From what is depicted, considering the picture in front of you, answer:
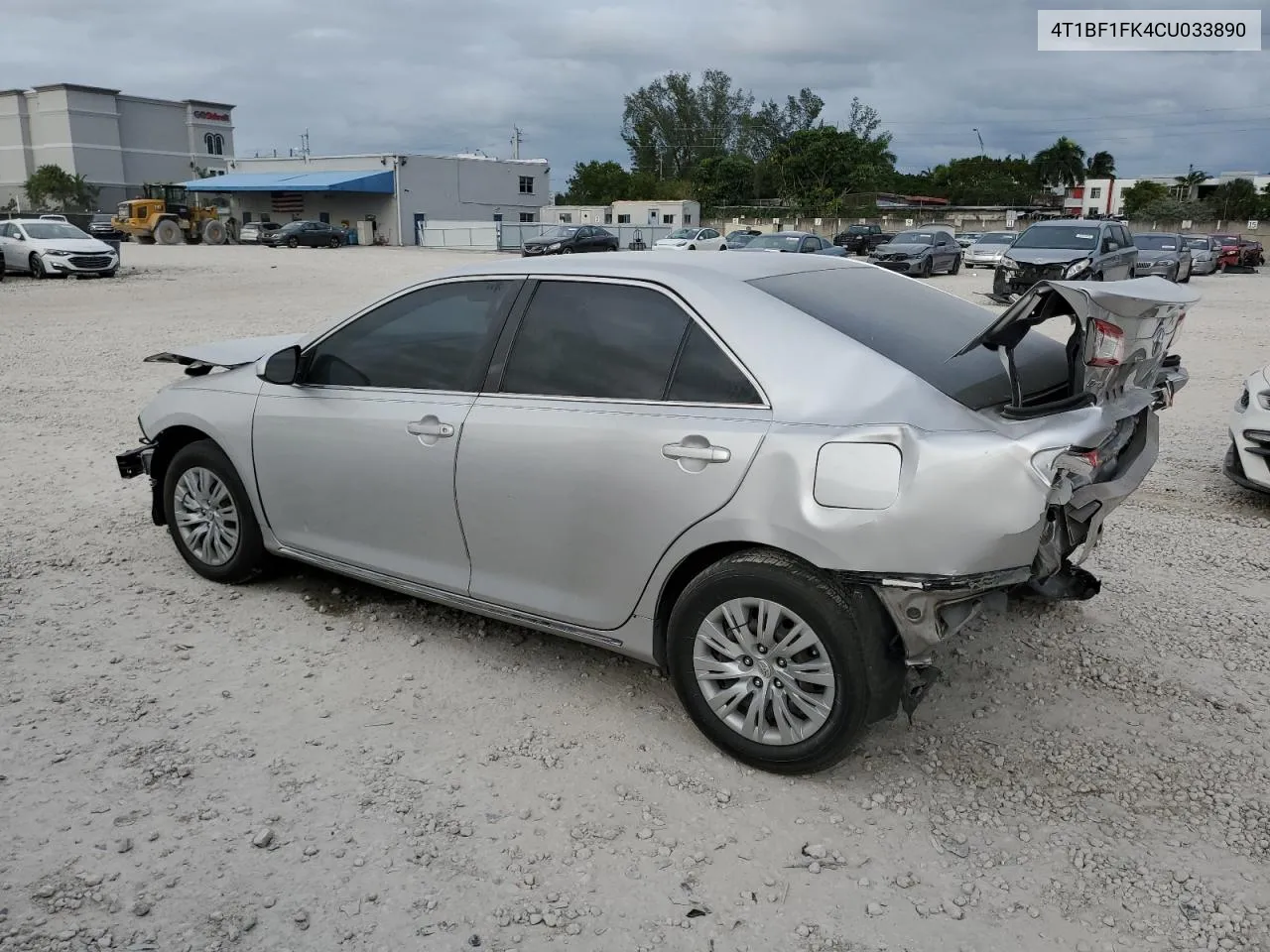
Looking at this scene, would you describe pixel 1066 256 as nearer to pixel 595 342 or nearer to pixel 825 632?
pixel 595 342

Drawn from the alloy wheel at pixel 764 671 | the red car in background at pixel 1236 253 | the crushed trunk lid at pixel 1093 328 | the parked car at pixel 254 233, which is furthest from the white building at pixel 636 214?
the alloy wheel at pixel 764 671

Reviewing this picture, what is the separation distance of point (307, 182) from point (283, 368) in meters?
62.8

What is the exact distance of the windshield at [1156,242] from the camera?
2752cm

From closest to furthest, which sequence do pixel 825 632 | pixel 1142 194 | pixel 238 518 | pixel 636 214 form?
pixel 825 632, pixel 238 518, pixel 636 214, pixel 1142 194

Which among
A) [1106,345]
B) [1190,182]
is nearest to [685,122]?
[1190,182]

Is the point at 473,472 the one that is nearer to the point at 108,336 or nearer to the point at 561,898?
A: the point at 561,898

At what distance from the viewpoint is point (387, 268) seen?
32938mm

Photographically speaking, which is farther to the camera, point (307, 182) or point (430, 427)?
point (307, 182)

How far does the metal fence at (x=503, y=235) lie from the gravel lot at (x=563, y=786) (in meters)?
43.2

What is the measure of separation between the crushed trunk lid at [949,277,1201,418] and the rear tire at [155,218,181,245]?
5065 centimetres

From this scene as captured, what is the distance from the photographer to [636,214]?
217 feet

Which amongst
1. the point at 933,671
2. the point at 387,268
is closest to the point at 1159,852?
the point at 933,671

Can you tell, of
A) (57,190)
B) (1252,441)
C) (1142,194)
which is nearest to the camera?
(1252,441)

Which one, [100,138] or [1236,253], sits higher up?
[100,138]
